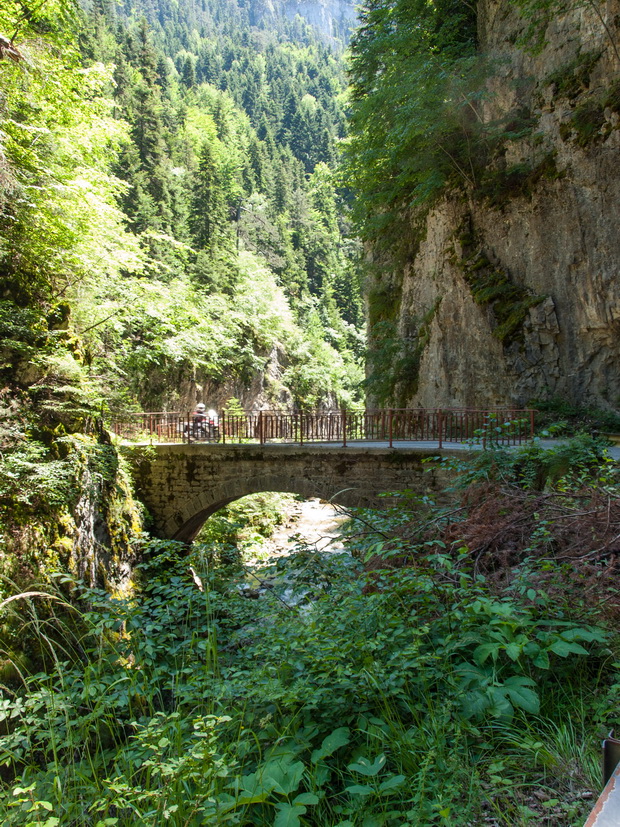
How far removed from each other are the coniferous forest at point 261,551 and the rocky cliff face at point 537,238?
0.27 meters

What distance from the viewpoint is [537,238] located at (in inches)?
498

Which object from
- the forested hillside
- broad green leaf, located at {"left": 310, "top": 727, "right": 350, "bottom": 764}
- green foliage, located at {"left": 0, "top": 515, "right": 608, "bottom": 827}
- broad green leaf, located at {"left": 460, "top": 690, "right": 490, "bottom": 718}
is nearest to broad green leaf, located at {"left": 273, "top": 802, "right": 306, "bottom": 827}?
green foliage, located at {"left": 0, "top": 515, "right": 608, "bottom": 827}

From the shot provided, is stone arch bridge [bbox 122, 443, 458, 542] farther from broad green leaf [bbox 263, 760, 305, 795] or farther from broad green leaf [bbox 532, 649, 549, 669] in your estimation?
broad green leaf [bbox 263, 760, 305, 795]

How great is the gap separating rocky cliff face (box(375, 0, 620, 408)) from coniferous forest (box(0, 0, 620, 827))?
0.27 meters

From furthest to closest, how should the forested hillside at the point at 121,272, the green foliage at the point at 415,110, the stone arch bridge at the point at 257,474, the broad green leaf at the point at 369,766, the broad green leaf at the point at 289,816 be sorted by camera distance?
the green foliage at the point at 415,110 < the stone arch bridge at the point at 257,474 < the forested hillside at the point at 121,272 < the broad green leaf at the point at 369,766 < the broad green leaf at the point at 289,816

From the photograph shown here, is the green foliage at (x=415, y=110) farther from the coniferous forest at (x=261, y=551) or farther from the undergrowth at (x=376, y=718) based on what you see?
the undergrowth at (x=376, y=718)

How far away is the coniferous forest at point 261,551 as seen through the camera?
6.64ft

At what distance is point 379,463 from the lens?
32.2ft

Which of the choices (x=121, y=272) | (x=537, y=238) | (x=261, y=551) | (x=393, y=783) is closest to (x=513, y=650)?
(x=393, y=783)

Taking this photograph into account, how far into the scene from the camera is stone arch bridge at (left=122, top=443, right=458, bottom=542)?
9633 millimetres

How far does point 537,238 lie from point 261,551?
12.1m

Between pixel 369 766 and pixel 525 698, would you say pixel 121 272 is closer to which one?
pixel 369 766

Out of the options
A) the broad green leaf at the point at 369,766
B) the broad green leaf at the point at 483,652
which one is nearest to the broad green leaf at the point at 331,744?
the broad green leaf at the point at 369,766

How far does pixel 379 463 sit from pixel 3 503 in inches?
265
